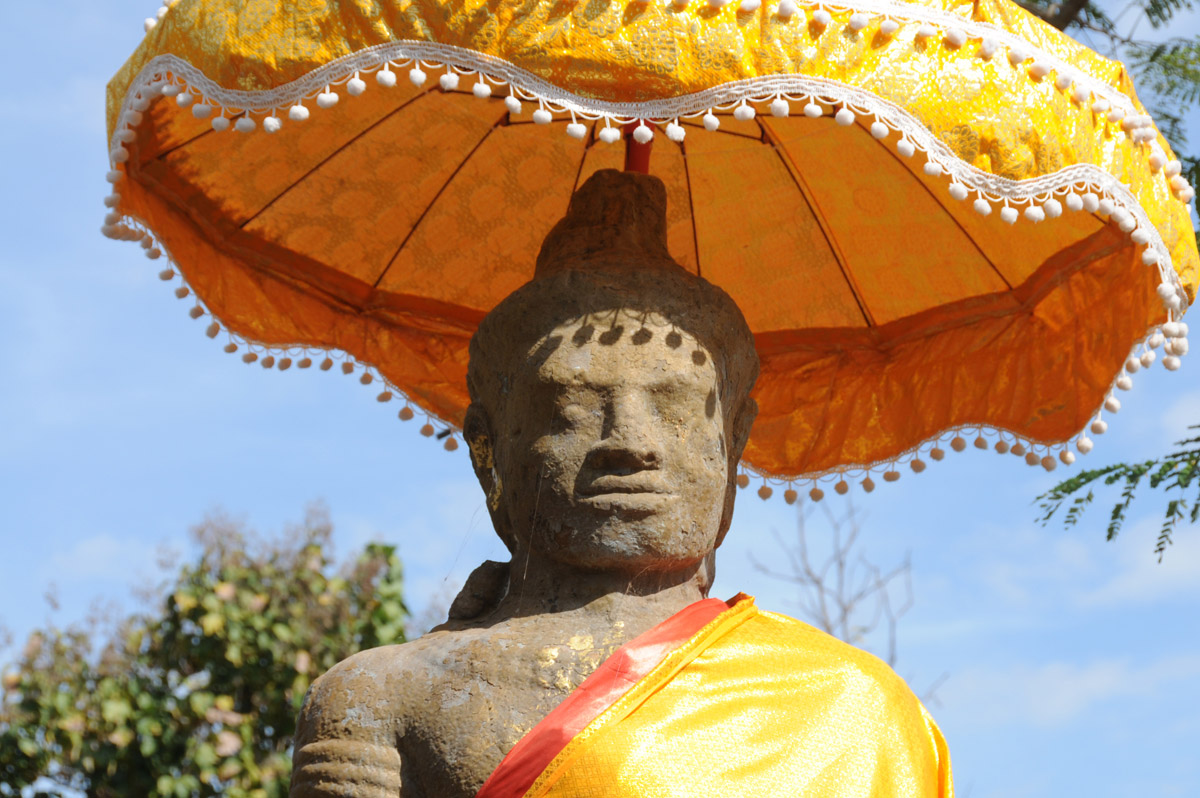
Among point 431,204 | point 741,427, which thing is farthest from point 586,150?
point 741,427

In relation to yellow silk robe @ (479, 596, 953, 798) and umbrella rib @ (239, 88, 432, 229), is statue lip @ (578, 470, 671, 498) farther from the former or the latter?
umbrella rib @ (239, 88, 432, 229)

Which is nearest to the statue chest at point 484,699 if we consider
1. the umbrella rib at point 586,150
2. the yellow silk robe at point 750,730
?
the yellow silk robe at point 750,730

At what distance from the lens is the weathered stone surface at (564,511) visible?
3.20m

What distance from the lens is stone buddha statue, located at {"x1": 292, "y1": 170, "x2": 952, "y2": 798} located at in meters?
2.99

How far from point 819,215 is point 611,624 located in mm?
1855

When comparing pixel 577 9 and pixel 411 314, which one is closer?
pixel 577 9


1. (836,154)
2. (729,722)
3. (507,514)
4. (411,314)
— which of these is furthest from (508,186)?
(729,722)

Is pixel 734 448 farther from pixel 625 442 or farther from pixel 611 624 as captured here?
pixel 611 624

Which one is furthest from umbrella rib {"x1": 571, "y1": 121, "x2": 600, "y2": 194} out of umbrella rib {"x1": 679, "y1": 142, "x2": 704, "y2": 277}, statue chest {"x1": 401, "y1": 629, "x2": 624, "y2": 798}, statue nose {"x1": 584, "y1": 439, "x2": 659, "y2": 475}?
statue chest {"x1": 401, "y1": 629, "x2": 624, "y2": 798}

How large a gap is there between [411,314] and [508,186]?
56 centimetres

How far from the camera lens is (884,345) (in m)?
4.85

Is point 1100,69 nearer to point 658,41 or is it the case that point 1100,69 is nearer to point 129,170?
point 658,41

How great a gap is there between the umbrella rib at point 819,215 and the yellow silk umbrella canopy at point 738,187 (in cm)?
1

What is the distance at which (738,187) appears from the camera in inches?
184
